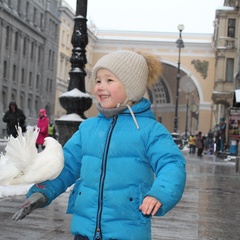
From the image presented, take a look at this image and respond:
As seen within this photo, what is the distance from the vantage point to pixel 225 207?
8.20 m

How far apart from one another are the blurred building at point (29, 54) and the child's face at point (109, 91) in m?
42.8

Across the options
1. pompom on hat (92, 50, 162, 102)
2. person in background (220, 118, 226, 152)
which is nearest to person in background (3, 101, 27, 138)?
pompom on hat (92, 50, 162, 102)

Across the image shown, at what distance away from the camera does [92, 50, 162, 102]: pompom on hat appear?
3111 millimetres

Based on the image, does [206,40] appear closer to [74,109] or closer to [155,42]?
[155,42]

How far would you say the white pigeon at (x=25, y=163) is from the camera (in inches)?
112

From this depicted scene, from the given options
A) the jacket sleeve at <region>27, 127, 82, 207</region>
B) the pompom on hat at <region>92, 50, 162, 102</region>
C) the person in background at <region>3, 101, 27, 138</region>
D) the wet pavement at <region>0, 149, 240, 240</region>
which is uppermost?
the pompom on hat at <region>92, 50, 162, 102</region>

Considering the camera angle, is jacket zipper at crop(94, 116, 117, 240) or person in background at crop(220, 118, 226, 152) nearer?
jacket zipper at crop(94, 116, 117, 240)

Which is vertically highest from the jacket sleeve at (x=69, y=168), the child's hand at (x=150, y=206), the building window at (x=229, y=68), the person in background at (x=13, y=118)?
the building window at (x=229, y=68)

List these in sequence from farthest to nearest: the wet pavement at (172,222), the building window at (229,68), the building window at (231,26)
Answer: the building window at (229,68) → the building window at (231,26) → the wet pavement at (172,222)

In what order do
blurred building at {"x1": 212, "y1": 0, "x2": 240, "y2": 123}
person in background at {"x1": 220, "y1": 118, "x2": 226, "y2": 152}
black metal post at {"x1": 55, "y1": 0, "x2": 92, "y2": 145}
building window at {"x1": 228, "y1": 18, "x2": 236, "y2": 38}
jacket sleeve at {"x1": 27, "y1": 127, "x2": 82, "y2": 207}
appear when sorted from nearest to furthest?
jacket sleeve at {"x1": 27, "y1": 127, "x2": 82, "y2": 207}
black metal post at {"x1": 55, "y1": 0, "x2": 92, "y2": 145}
person in background at {"x1": 220, "y1": 118, "x2": 226, "y2": 152}
blurred building at {"x1": 212, "y1": 0, "x2": 240, "y2": 123}
building window at {"x1": 228, "y1": 18, "x2": 236, "y2": 38}

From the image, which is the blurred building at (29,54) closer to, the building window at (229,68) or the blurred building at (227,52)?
the blurred building at (227,52)

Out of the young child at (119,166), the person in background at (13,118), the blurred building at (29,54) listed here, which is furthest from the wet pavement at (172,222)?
the blurred building at (29,54)

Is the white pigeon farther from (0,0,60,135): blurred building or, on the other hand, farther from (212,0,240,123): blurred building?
→ (0,0,60,135): blurred building

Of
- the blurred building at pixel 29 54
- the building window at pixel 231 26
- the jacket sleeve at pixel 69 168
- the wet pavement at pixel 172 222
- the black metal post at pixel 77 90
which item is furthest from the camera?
the blurred building at pixel 29 54
